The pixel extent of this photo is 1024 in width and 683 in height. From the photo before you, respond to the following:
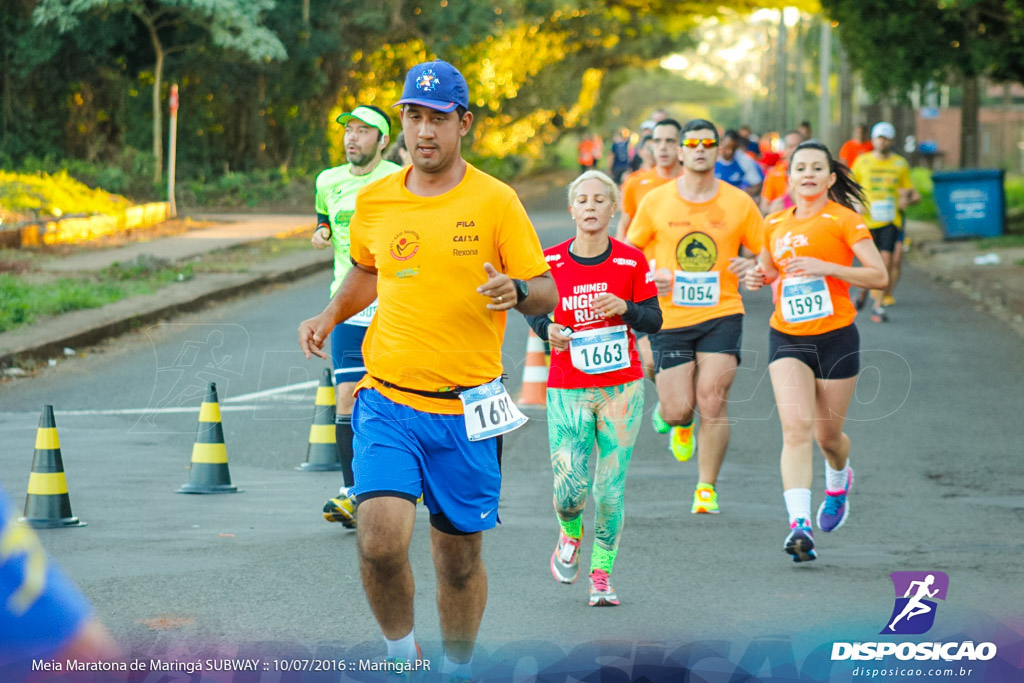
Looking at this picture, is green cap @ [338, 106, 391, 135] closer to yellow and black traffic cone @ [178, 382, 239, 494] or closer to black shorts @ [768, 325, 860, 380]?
yellow and black traffic cone @ [178, 382, 239, 494]

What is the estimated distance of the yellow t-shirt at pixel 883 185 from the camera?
16.0 metres

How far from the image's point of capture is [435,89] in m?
4.76

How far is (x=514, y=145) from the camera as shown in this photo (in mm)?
49500

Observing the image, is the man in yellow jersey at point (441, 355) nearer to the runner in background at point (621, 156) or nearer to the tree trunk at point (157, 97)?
the tree trunk at point (157, 97)

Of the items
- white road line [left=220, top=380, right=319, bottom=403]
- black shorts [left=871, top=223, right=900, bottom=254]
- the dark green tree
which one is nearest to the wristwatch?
white road line [left=220, top=380, right=319, bottom=403]

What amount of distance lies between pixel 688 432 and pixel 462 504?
432 centimetres

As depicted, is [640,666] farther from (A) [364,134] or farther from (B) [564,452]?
(A) [364,134]

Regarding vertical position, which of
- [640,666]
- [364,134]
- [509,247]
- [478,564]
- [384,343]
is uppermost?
[364,134]

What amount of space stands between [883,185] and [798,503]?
387 inches

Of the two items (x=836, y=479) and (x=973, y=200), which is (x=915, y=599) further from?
(x=973, y=200)

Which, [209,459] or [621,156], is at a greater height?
[621,156]

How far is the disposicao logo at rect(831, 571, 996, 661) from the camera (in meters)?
5.34

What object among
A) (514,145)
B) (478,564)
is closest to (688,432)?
(478,564)

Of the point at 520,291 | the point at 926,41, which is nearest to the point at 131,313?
the point at 520,291
